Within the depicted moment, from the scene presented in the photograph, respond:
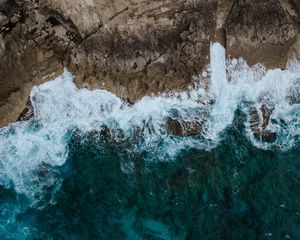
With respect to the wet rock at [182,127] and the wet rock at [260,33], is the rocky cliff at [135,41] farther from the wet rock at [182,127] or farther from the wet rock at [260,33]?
the wet rock at [182,127]

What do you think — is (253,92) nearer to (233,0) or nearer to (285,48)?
(285,48)

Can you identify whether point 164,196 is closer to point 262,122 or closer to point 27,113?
point 262,122

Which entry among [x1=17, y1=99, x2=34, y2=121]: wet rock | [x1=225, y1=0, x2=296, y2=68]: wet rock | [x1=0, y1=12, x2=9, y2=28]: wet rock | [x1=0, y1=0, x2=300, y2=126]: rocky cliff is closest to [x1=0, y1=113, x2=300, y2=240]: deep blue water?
[x1=17, y1=99, x2=34, y2=121]: wet rock

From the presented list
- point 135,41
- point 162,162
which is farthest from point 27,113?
point 162,162

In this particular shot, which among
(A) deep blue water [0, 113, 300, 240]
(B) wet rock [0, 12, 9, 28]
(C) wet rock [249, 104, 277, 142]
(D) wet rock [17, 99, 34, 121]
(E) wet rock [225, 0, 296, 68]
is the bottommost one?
(A) deep blue water [0, 113, 300, 240]

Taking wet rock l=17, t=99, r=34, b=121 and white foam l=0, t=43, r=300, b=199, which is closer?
white foam l=0, t=43, r=300, b=199

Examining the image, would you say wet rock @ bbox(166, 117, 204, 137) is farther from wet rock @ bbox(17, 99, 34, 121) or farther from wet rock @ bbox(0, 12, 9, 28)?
wet rock @ bbox(0, 12, 9, 28)

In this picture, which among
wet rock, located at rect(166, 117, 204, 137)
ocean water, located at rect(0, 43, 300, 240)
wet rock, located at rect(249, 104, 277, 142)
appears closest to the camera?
ocean water, located at rect(0, 43, 300, 240)
